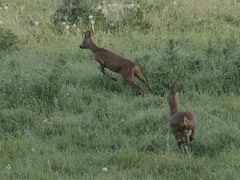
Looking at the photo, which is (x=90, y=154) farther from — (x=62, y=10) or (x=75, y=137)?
(x=62, y=10)

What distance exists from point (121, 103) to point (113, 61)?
Answer: 0.74m

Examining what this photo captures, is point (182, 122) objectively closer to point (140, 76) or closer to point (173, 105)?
point (173, 105)

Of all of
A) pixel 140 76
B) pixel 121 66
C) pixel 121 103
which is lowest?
pixel 121 103

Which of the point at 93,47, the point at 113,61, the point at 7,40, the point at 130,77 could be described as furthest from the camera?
the point at 7,40

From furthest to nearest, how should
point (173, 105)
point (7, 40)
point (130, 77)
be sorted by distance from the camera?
point (7, 40), point (130, 77), point (173, 105)

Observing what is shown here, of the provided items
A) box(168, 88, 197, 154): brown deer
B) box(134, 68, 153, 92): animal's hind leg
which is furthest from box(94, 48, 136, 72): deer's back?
box(168, 88, 197, 154): brown deer

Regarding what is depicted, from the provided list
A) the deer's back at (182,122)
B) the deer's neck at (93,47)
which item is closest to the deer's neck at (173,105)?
the deer's back at (182,122)

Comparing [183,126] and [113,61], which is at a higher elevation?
[113,61]

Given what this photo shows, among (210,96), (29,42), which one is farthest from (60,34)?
(210,96)

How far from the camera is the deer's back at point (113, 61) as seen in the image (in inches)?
307

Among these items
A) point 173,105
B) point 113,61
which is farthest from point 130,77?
point 173,105

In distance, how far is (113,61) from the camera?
26.0 ft

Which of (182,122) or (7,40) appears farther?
(7,40)

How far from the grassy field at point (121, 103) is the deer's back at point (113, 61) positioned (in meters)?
0.24
